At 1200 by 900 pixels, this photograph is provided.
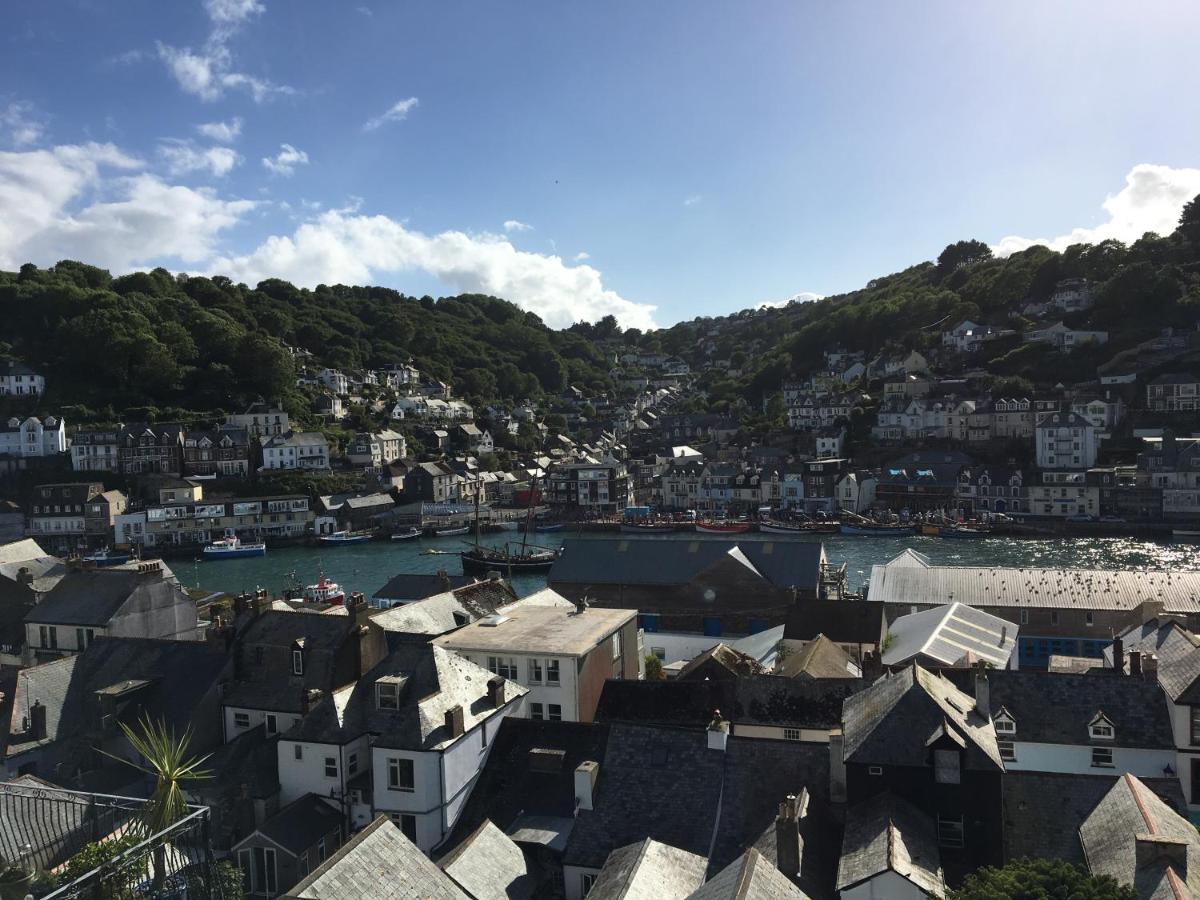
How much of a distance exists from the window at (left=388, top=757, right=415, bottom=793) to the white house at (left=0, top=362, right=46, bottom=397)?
96.1m

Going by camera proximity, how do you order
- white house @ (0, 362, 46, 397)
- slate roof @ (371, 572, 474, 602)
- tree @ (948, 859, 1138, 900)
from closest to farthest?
tree @ (948, 859, 1138, 900) → slate roof @ (371, 572, 474, 602) → white house @ (0, 362, 46, 397)

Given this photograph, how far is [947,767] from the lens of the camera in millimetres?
13047

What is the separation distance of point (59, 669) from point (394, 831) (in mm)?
14336

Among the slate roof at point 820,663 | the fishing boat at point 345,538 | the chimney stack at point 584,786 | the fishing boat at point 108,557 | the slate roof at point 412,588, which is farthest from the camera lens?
the fishing boat at point 345,538

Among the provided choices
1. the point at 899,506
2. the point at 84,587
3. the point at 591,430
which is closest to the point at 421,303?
the point at 591,430

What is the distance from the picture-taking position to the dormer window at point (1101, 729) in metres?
16.3

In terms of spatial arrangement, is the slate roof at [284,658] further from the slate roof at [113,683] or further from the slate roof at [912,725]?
the slate roof at [912,725]

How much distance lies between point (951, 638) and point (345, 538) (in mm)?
59794

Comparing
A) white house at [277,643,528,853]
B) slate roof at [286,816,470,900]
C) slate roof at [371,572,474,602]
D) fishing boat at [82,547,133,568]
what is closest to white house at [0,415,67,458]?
fishing boat at [82,547,133,568]

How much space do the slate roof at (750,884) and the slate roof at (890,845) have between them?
137cm

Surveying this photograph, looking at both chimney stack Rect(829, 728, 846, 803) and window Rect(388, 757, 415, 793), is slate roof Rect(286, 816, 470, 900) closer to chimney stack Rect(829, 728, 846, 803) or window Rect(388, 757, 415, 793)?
window Rect(388, 757, 415, 793)

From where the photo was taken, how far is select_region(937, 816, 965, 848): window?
1297 centimetres

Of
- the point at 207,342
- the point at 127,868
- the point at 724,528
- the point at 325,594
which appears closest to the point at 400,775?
the point at 127,868

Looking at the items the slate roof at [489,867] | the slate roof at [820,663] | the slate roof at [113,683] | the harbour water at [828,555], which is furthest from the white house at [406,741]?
the harbour water at [828,555]
